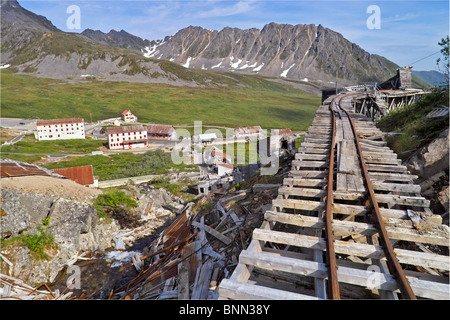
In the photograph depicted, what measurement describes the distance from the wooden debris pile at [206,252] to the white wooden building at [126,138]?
6131 centimetres

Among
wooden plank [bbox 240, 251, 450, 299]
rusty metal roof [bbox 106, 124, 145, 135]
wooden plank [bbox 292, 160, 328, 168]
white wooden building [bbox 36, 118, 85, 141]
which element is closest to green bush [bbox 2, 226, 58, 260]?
wooden plank [bbox 292, 160, 328, 168]

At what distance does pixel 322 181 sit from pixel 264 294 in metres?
4.33

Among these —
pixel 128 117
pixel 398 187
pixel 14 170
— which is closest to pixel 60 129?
pixel 128 117

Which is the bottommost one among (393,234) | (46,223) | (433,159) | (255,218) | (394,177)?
(46,223)

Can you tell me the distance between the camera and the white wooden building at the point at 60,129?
240ft

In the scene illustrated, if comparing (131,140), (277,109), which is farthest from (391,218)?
(277,109)

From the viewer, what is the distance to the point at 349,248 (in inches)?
179

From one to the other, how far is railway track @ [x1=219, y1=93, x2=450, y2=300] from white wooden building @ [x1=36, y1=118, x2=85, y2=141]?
83005 mm

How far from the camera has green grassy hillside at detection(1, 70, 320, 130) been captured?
106125 mm

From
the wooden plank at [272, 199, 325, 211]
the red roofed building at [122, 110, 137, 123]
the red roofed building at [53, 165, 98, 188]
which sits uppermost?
the red roofed building at [122, 110, 137, 123]

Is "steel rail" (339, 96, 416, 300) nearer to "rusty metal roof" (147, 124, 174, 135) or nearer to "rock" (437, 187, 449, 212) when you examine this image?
"rock" (437, 187, 449, 212)

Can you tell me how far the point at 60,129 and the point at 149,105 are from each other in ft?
176

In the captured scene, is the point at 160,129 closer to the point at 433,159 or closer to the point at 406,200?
the point at 433,159

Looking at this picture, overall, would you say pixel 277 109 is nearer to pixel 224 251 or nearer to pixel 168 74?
pixel 168 74
